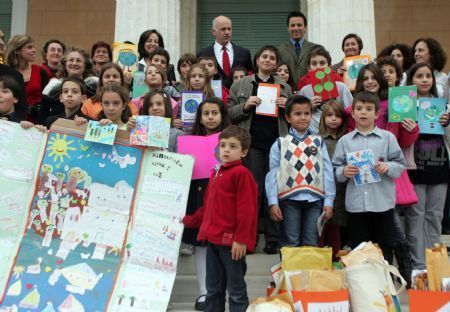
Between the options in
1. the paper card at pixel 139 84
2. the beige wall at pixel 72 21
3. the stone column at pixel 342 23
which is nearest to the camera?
the paper card at pixel 139 84

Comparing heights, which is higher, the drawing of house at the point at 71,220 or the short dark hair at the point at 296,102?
the short dark hair at the point at 296,102

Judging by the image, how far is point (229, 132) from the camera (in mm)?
4293

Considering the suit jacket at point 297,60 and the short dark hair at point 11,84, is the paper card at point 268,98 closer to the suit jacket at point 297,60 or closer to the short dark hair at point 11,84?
the suit jacket at point 297,60

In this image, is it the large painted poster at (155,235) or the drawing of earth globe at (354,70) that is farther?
the drawing of earth globe at (354,70)


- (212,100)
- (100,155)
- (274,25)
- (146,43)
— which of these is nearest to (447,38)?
(274,25)

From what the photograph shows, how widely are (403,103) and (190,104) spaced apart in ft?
6.19

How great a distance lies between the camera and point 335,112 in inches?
207

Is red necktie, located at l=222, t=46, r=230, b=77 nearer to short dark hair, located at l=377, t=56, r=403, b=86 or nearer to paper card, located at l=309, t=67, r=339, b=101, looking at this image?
paper card, located at l=309, t=67, r=339, b=101

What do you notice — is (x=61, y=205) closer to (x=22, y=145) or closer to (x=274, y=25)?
(x=22, y=145)

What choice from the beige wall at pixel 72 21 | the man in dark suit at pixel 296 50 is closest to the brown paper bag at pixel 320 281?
the man in dark suit at pixel 296 50

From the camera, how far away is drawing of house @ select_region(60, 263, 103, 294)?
4344 millimetres

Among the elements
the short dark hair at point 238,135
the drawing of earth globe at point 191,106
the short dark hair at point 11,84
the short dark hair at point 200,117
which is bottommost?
the short dark hair at point 238,135

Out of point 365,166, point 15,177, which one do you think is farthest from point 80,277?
point 365,166

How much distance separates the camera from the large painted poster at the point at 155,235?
169 inches
